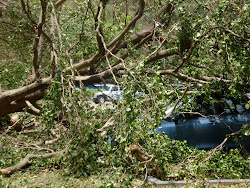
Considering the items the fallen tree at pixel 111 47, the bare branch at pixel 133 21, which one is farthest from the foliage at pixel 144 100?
the bare branch at pixel 133 21

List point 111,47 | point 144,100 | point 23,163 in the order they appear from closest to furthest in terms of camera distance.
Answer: point 144,100 < point 23,163 < point 111,47

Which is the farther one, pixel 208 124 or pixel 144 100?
pixel 208 124

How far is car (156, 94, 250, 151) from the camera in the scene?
696cm

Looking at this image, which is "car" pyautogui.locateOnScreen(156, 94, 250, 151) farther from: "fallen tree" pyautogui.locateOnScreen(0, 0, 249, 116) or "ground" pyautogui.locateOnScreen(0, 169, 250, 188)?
"ground" pyautogui.locateOnScreen(0, 169, 250, 188)

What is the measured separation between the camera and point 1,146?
200 inches

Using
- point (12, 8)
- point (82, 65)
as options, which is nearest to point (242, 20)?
point (82, 65)

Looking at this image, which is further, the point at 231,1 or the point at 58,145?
the point at 58,145

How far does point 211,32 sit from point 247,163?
278cm

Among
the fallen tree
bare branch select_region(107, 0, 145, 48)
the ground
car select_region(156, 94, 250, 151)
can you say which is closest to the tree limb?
the ground

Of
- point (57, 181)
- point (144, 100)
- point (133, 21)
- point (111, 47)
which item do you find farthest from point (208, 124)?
point (57, 181)

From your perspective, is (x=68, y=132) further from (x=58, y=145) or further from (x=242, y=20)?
(x=242, y=20)

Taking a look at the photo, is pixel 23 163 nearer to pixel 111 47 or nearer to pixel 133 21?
pixel 111 47

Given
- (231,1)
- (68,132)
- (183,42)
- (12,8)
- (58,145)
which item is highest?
(12,8)

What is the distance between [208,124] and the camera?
739 centimetres
